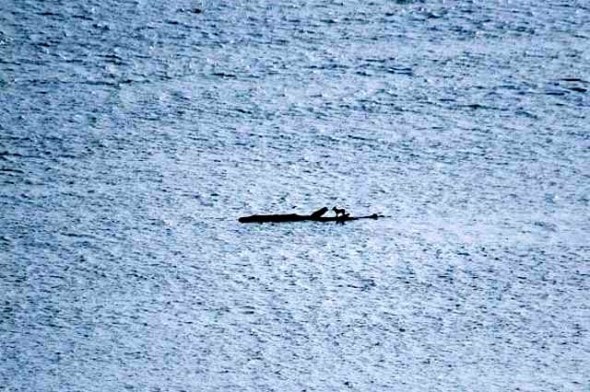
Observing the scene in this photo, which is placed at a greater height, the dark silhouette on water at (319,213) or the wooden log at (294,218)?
the dark silhouette on water at (319,213)

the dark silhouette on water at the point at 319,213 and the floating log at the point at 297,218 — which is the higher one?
the dark silhouette on water at the point at 319,213

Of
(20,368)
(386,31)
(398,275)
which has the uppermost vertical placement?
(386,31)

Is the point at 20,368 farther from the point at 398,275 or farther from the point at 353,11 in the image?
the point at 353,11

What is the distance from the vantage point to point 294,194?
128cm

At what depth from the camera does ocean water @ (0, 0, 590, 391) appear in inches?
45.5

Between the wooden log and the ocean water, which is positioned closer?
the ocean water

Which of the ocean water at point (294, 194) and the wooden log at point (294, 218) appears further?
the wooden log at point (294, 218)

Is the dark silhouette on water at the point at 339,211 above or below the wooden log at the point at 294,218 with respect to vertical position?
above

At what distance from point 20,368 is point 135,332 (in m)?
0.12

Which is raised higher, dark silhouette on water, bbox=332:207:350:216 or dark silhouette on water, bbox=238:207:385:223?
dark silhouette on water, bbox=332:207:350:216

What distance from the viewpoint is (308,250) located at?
48.7 inches

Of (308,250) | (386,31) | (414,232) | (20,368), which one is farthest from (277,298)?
(386,31)

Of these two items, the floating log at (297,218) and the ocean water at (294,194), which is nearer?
the ocean water at (294,194)

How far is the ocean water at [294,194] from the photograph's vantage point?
116 centimetres
